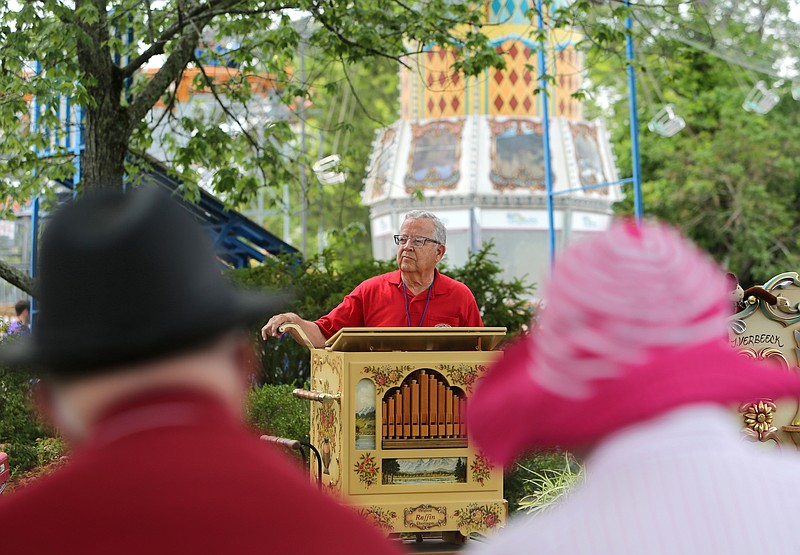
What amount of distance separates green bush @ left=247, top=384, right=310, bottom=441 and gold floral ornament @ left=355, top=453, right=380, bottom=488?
239 cm

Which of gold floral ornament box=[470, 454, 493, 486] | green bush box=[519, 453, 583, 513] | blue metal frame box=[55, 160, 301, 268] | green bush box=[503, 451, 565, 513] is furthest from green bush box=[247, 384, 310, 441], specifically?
blue metal frame box=[55, 160, 301, 268]

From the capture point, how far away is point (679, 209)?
24875mm

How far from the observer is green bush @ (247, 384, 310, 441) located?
7.17m

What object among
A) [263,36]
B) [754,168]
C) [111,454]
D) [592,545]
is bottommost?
[592,545]

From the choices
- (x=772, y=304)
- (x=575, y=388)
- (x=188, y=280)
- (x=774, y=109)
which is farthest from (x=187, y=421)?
(x=774, y=109)

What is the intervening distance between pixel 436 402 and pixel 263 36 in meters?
4.73

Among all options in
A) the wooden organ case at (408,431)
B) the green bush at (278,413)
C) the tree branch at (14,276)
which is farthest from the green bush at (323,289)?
the wooden organ case at (408,431)

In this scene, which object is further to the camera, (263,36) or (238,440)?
(263,36)

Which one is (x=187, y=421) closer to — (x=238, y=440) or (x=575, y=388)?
(x=238, y=440)

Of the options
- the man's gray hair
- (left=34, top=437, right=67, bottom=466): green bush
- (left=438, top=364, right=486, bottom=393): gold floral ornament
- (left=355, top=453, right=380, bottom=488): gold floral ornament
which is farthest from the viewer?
(left=34, top=437, right=67, bottom=466): green bush

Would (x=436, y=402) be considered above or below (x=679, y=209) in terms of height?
below

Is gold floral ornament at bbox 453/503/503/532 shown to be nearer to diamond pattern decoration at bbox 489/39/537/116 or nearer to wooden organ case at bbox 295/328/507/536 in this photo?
wooden organ case at bbox 295/328/507/536

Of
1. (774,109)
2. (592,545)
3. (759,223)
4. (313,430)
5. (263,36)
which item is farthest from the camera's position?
(774,109)

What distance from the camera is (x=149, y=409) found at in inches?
51.2
